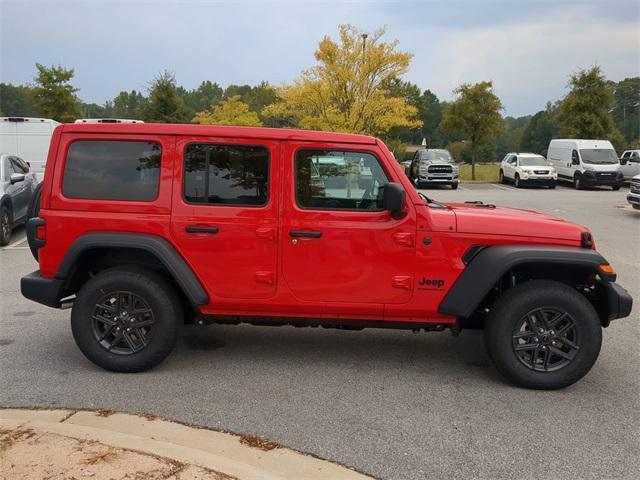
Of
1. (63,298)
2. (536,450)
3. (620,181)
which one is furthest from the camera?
(620,181)

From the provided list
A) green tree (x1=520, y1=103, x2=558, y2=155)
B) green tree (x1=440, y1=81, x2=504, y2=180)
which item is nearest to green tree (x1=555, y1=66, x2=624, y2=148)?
green tree (x1=440, y1=81, x2=504, y2=180)

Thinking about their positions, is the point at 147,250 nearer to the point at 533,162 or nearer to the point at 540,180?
the point at 540,180

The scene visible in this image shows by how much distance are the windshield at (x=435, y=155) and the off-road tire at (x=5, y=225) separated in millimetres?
19739

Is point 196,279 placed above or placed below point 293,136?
below

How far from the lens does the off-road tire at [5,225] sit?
9685 millimetres

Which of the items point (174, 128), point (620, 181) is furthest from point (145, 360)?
point (620, 181)

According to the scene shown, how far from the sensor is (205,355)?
469 centimetres

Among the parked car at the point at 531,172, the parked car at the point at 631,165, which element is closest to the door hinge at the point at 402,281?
the parked car at the point at 531,172

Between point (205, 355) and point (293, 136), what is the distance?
1.99 m

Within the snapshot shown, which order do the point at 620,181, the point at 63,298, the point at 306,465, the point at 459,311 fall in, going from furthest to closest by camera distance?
the point at 620,181 < the point at 63,298 < the point at 459,311 < the point at 306,465

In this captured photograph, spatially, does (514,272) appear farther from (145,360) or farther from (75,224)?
(75,224)

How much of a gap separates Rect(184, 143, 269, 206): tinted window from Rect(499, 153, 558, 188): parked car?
80.9 ft

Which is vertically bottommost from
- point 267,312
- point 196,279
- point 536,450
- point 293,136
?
point 536,450

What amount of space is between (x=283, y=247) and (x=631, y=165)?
2773 centimetres
